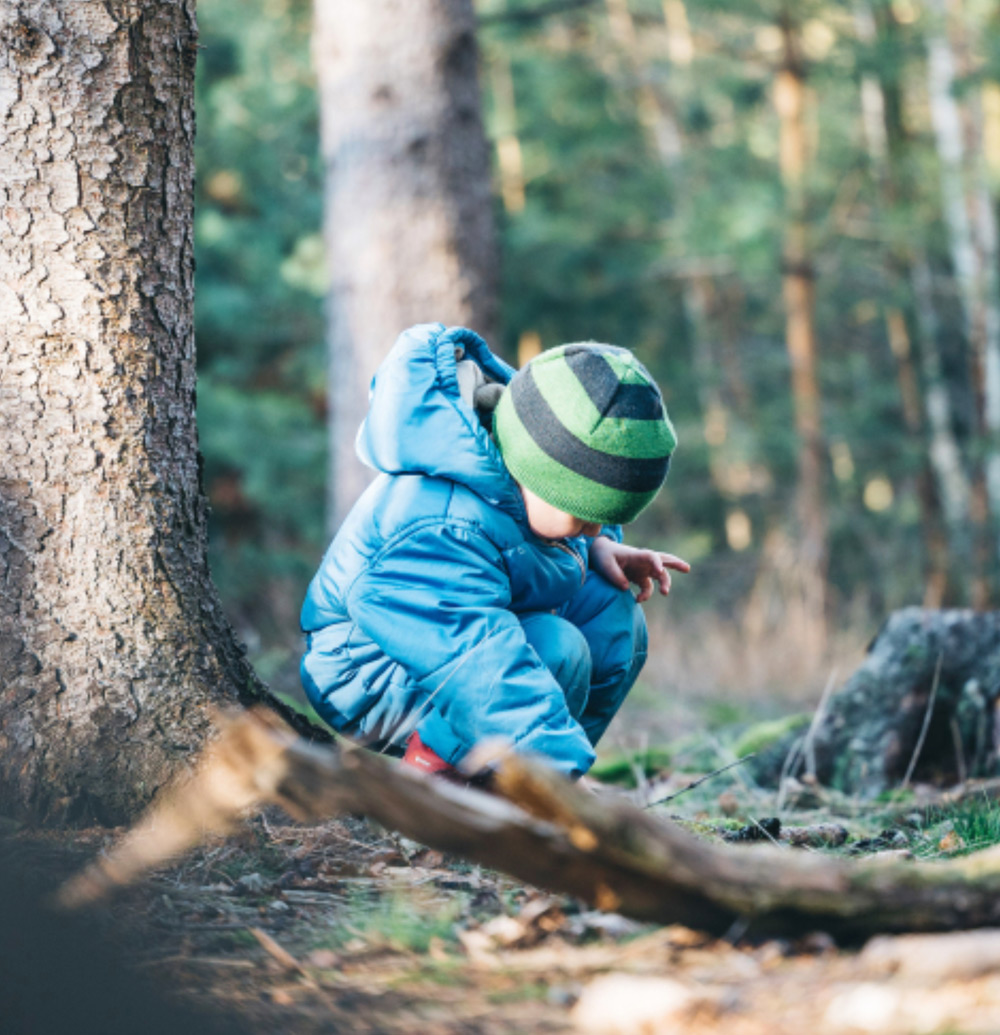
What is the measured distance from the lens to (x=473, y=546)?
229cm

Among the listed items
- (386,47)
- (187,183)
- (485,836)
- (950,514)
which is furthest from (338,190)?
(950,514)

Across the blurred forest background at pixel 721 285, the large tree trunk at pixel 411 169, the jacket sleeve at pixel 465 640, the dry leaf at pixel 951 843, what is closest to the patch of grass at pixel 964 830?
the dry leaf at pixel 951 843

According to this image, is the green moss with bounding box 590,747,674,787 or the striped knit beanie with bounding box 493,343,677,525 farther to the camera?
the green moss with bounding box 590,747,674,787

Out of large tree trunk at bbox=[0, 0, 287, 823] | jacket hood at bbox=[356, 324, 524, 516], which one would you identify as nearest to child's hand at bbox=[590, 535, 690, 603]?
jacket hood at bbox=[356, 324, 524, 516]

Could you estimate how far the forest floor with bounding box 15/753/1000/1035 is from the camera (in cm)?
130

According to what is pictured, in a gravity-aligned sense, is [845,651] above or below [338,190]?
below

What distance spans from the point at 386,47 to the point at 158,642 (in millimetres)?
3789

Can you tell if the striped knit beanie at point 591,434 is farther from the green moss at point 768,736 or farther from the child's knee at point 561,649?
the green moss at point 768,736

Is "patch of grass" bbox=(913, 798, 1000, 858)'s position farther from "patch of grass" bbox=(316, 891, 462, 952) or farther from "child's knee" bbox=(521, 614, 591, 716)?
"patch of grass" bbox=(316, 891, 462, 952)

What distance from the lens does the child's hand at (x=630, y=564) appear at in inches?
112

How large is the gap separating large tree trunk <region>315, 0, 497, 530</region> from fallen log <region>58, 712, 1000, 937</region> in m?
3.70

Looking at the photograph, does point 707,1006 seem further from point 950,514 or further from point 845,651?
point 950,514

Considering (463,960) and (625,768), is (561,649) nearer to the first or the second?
(463,960)

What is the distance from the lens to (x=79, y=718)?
2.03 m
